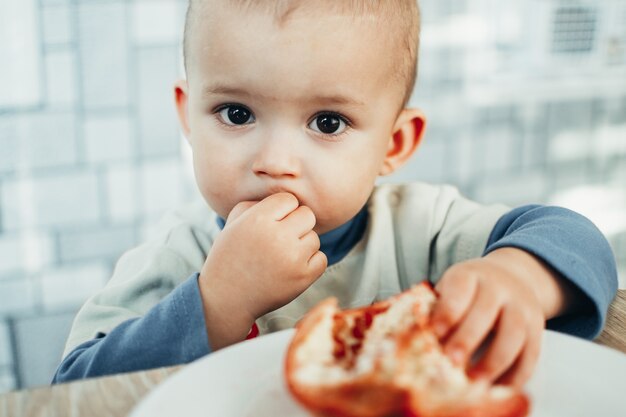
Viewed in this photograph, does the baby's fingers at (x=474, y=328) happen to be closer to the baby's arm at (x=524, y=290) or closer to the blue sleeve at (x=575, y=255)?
the baby's arm at (x=524, y=290)

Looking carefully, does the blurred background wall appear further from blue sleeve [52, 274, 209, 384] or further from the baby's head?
blue sleeve [52, 274, 209, 384]

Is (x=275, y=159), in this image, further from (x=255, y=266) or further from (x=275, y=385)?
(x=275, y=385)

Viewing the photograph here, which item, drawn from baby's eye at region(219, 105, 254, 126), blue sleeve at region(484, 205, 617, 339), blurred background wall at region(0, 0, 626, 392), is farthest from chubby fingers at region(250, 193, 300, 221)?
blurred background wall at region(0, 0, 626, 392)

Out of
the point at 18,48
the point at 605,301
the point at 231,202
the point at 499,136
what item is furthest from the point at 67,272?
the point at 605,301

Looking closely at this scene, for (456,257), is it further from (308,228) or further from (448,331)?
(448,331)

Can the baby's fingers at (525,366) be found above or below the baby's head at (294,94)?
below

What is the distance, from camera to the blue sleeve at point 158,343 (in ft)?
2.29

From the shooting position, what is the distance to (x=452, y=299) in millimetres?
530

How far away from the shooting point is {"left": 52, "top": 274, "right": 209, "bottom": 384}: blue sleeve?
2.29 feet

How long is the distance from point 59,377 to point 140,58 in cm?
158

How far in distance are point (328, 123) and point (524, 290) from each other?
A: 0.37 metres

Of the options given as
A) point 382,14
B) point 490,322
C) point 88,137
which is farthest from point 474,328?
point 88,137

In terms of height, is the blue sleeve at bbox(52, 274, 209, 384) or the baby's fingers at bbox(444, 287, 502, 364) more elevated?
the baby's fingers at bbox(444, 287, 502, 364)

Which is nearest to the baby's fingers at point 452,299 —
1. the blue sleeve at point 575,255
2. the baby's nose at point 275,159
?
the blue sleeve at point 575,255
